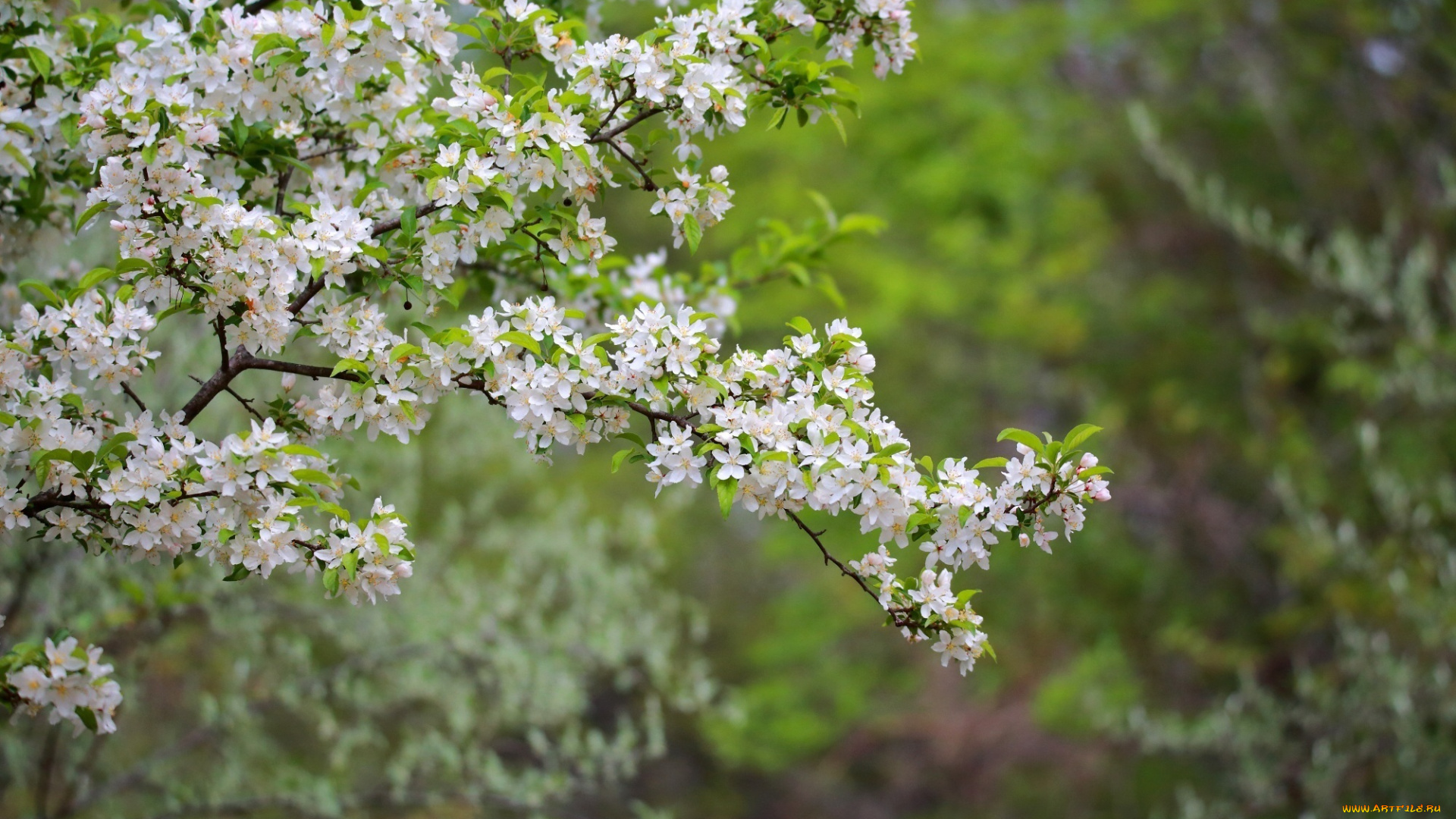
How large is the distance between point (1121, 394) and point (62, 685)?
7995 millimetres

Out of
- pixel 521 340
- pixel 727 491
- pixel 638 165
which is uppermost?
pixel 638 165

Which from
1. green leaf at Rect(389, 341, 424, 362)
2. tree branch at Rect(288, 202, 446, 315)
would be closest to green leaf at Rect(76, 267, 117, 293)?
tree branch at Rect(288, 202, 446, 315)

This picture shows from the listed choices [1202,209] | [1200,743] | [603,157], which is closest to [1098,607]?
[1200,743]

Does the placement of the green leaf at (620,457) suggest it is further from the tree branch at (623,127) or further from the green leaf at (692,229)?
the tree branch at (623,127)

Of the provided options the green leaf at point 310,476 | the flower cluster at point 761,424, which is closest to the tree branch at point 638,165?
the flower cluster at point 761,424

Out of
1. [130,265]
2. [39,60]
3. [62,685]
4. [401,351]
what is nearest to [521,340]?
[401,351]

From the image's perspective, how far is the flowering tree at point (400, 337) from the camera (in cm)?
188

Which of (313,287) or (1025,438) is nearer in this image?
(1025,438)

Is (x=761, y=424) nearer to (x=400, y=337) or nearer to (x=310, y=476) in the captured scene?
(x=400, y=337)

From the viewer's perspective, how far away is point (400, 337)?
6.53 feet

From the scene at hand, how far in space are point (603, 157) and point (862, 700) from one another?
20.0ft

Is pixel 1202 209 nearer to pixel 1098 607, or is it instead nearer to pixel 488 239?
pixel 1098 607

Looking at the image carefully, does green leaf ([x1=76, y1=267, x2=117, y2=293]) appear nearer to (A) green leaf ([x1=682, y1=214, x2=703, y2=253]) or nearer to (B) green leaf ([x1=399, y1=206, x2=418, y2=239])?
(B) green leaf ([x1=399, y1=206, x2=418, y2=239])

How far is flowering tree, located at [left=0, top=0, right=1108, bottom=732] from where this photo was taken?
1.88m
